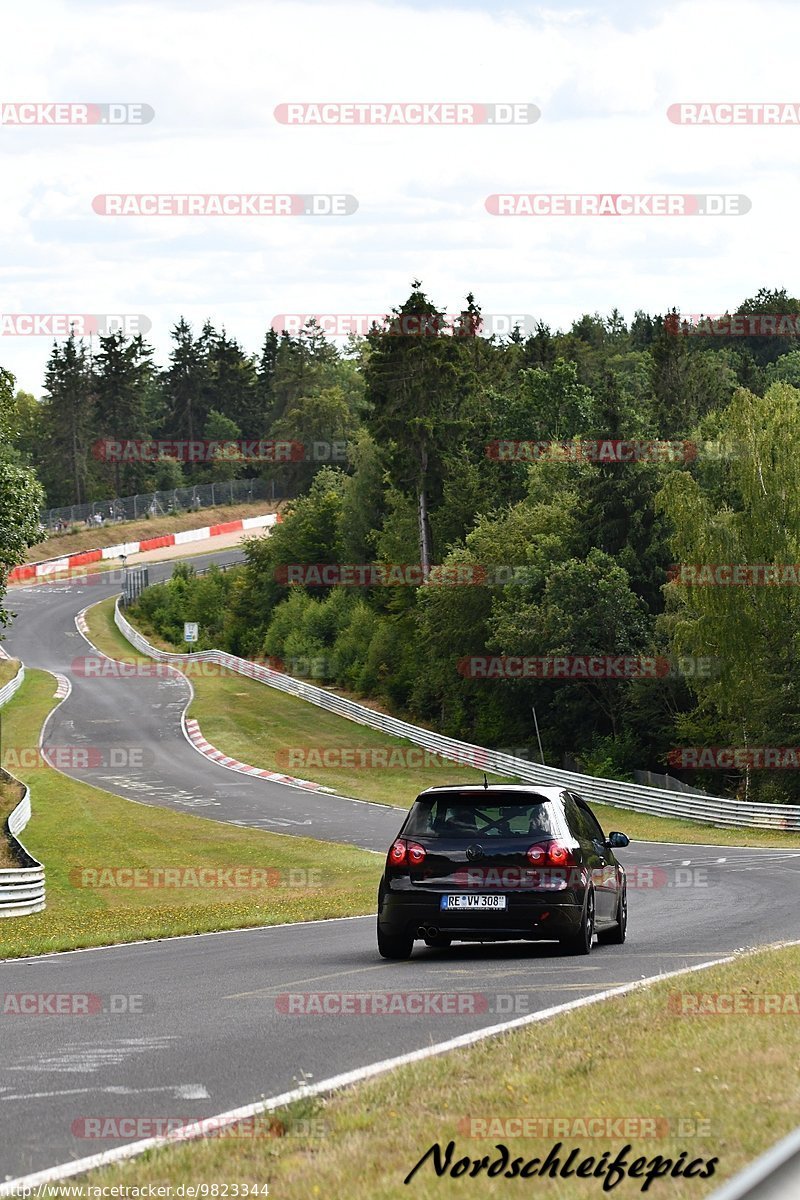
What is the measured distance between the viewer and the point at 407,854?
1310 centimetres

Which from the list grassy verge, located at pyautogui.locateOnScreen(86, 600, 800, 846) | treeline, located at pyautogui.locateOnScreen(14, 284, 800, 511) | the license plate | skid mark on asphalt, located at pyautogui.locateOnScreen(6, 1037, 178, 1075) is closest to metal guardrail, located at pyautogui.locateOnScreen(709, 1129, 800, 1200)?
skid mark on asphalt, located at pyautogui.locateOnScreen(6, 1037, 178, 1075)

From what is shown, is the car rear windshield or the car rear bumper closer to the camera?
the car rear bumper

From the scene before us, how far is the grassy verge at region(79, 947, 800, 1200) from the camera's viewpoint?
17.8 ft

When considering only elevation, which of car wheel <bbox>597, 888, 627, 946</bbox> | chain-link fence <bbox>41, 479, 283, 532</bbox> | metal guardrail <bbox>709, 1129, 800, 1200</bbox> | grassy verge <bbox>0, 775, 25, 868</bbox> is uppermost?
chain-link fence <bbox>41, 479, 283, 532</bbox>

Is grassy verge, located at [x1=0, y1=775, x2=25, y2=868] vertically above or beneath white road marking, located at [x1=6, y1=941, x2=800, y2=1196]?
beneath

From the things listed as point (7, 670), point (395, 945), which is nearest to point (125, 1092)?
point (395, 945)

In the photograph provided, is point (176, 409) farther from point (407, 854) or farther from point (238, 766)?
point (407, 854)

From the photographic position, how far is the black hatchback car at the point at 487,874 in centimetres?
→ 1281

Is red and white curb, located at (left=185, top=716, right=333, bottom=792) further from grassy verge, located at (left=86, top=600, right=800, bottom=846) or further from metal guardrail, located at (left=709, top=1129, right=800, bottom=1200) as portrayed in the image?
metal guardrail, located at (left=709, top=1129, right=800, bottom=1200)

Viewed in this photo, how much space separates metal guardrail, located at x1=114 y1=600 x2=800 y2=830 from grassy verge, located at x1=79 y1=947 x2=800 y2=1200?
29887 mm

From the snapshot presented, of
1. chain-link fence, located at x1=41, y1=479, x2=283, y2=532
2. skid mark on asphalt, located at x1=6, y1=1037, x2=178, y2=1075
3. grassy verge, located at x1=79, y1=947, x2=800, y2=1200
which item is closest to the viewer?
grassy verge, located at x1=79, y1=947, x2=800, y2=1200

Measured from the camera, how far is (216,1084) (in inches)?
298

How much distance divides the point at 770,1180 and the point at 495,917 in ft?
27.2

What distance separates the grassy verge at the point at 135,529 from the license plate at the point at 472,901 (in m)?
103
